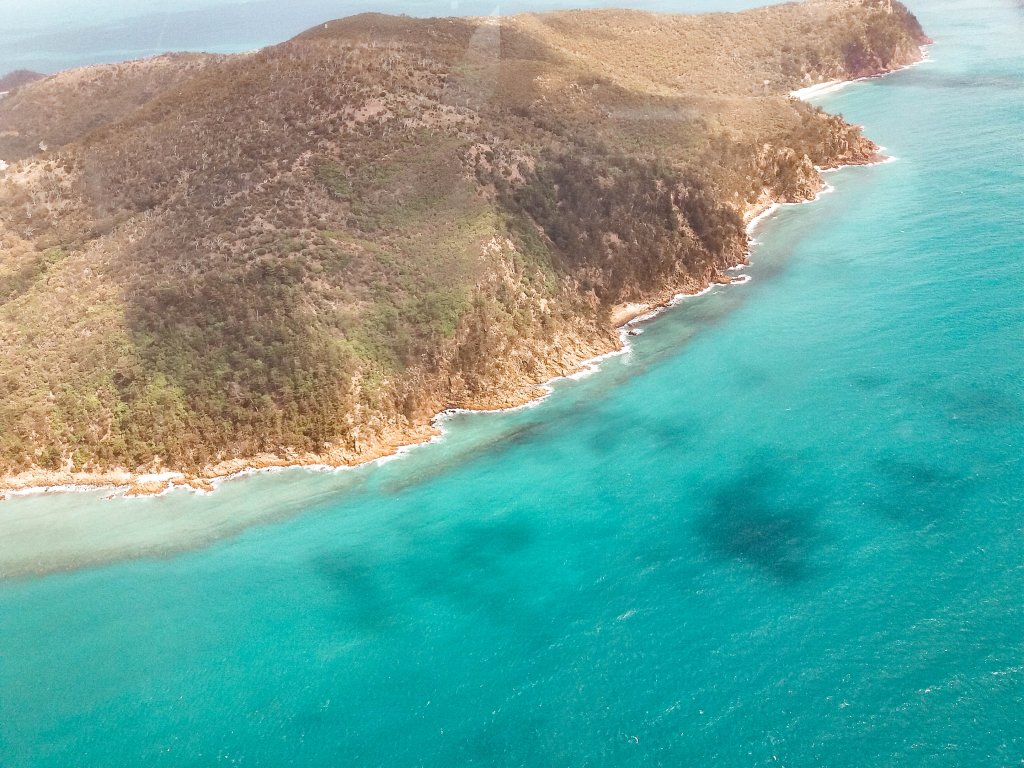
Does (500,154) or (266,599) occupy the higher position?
(500,154)

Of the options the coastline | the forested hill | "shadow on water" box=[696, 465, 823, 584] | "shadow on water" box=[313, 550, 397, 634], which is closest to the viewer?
"shadow on water" box=[696, 465, 823, 584]

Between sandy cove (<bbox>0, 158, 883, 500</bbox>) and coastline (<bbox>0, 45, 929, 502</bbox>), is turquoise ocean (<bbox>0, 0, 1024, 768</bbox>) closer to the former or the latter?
coastline (<bbox>0, 45, 929, 502</bbox>)

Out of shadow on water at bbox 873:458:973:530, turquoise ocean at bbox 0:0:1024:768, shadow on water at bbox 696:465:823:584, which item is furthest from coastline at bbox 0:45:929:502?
shadow on water at bbox 873:458:973:530

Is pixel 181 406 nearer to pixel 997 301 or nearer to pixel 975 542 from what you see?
pixel 975 542

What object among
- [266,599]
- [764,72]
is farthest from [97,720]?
[764,72]

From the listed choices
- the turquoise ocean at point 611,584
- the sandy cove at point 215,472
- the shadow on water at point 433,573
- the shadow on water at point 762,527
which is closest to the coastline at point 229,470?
the sandy cove at point 215,472
